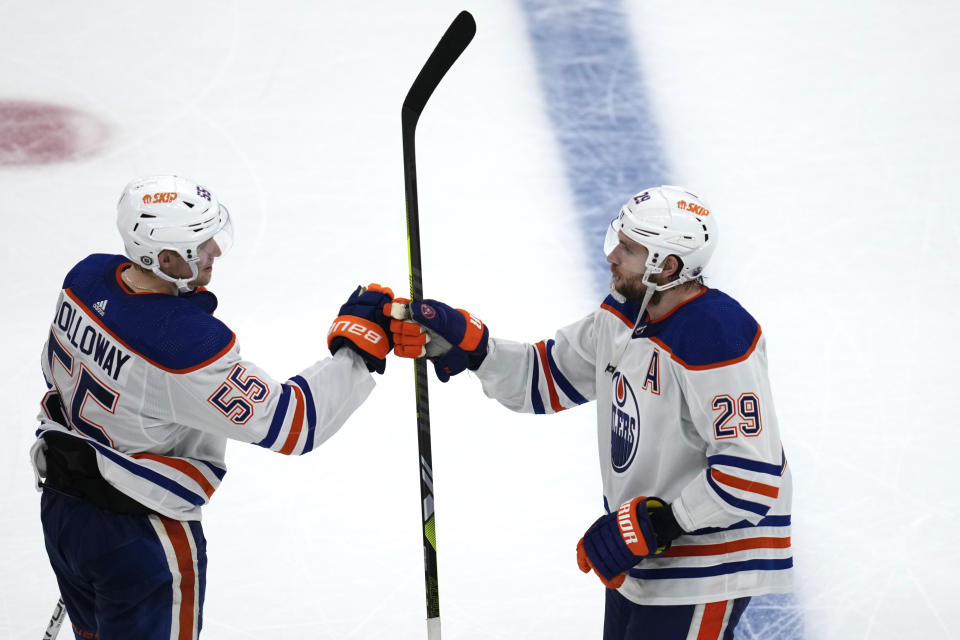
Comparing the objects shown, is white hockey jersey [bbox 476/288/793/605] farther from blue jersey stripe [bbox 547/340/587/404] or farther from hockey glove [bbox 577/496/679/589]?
blue jersey stripe [bbox 547/340/587/404]

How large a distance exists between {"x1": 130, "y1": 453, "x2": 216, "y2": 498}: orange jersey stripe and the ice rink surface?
700 mm

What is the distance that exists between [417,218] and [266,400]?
1.57 ft

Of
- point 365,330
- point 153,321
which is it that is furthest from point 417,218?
point 153,321

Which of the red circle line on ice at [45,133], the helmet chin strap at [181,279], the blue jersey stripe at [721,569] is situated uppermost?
the red circle line on ice at [45,133]

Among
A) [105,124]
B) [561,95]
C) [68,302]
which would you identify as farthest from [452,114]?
[68,302]

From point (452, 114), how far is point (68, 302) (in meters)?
2.63

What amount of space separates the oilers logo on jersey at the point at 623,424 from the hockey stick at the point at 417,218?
1.30 feet

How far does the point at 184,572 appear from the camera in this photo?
2.05 metres

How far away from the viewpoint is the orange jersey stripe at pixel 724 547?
197cm

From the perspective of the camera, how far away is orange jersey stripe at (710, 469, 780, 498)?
1850 mm

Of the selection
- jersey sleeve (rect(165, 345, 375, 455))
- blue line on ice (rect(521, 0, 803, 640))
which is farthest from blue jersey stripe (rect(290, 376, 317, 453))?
blue line on ice (rect(521, 0, 803, 640))

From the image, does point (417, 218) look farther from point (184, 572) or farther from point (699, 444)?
point (184, 572)

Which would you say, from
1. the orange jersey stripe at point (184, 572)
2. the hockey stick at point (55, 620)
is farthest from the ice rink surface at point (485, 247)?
the orange jersey stripe at point (184, 572)

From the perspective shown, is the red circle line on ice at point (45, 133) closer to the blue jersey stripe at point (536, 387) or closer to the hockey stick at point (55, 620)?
the hockey stick at point (55, 620)
